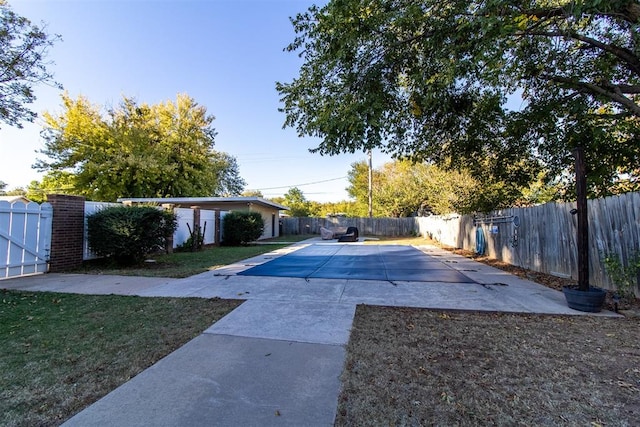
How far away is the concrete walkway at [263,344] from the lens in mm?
2074

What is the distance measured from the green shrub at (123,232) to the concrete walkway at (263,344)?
1220 mm

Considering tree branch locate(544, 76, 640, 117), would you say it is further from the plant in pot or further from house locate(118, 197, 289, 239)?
house locate(118, 197, 289, 239)

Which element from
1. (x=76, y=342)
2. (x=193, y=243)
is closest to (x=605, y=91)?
(x=76, y=342)

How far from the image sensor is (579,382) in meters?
2.48

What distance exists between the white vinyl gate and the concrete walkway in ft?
1.30

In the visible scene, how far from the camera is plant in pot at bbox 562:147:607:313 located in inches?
174

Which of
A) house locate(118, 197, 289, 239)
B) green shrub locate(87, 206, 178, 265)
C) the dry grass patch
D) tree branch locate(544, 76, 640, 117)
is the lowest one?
the dry grass patch

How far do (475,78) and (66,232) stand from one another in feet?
33.4

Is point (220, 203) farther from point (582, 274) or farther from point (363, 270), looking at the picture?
point (582, 274)

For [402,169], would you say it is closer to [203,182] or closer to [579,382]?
[203,182]

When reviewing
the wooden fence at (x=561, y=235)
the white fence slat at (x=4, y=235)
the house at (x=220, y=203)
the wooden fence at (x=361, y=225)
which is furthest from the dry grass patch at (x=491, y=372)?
the wooden fence at (x=361, y=225)

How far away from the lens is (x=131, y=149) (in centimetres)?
2025

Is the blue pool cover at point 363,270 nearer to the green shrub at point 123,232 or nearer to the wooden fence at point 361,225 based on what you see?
the green shrub at point 123,232

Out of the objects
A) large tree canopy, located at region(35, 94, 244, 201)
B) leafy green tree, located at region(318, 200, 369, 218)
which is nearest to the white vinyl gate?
large tree canopy, located at region(35, 94, 244, 201)
